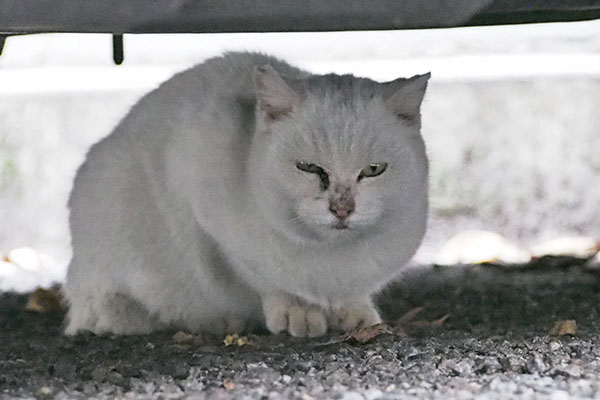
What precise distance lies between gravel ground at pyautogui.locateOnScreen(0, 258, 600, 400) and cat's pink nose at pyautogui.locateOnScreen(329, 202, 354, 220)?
0.33 meters

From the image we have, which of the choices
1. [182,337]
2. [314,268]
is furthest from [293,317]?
[182,337]

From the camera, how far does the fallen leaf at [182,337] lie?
2.65 metres

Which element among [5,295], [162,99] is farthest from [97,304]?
[5,295]

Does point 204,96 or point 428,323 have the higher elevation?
point 204,96

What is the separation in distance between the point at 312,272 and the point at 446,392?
736 millimetres

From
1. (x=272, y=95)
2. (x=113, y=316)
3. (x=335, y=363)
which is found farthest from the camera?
(x=113, y=316)

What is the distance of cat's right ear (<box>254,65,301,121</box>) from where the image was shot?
7.89ft

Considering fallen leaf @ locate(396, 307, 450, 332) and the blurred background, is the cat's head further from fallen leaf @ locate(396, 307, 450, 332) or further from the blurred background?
the blurred background

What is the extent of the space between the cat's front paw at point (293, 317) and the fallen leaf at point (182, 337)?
0.74ft

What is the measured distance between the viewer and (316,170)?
2348mm

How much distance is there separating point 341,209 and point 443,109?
9.43ft

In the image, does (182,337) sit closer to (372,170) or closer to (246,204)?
(246,204)

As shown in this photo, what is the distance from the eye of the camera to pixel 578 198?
201 inches

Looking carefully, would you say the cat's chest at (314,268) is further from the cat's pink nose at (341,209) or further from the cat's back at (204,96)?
the cat's back at (204,96)
